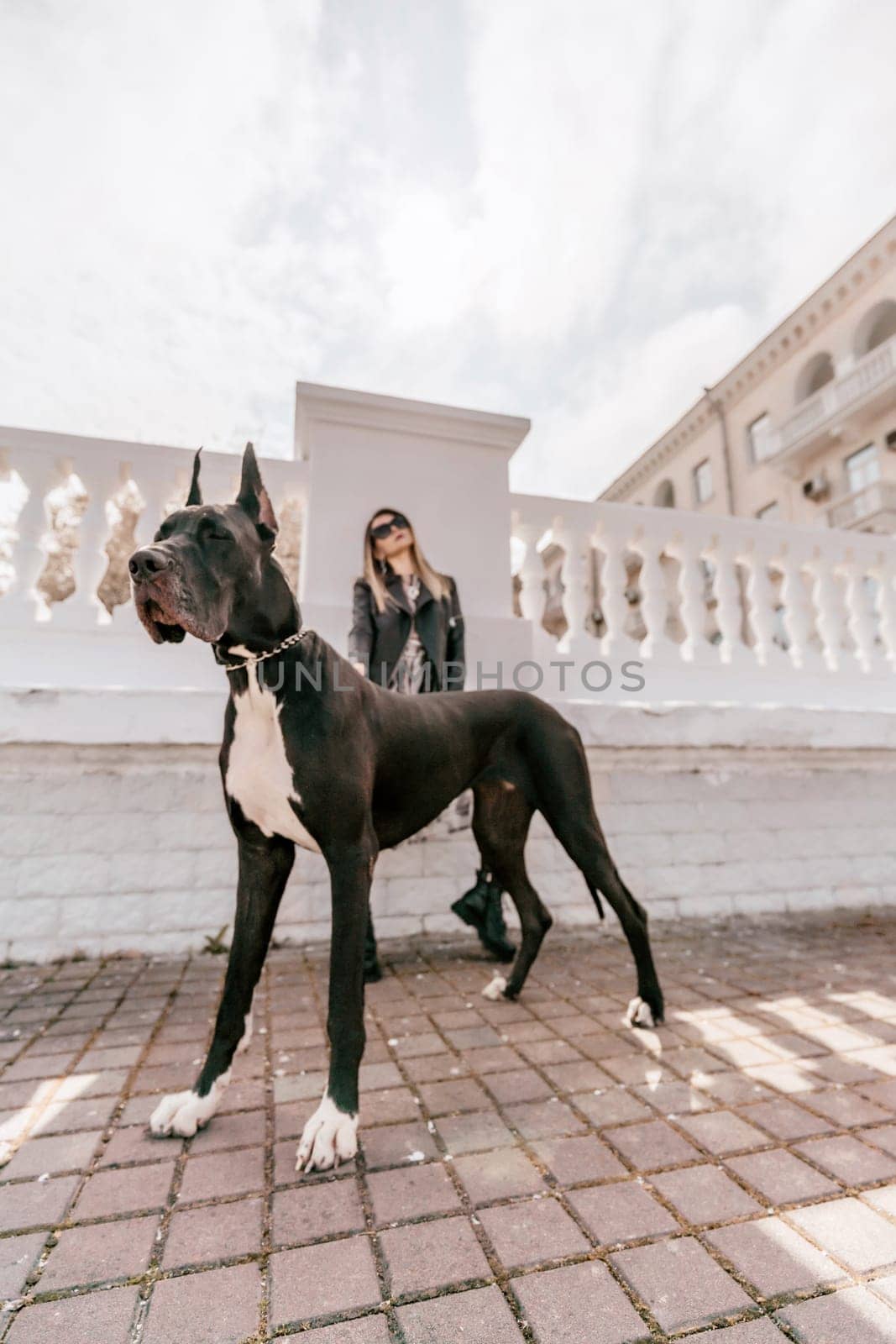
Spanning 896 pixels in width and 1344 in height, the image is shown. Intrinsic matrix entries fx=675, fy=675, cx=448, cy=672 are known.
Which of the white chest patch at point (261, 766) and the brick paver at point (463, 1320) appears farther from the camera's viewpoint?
the white chest patch at point (261, 766)

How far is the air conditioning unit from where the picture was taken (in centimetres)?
2153

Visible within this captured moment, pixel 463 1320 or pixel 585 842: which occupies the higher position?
pixel 585 842

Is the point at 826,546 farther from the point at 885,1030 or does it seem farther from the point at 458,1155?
the point at 458,1155

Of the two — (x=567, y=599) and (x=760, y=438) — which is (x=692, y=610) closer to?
(x=567, y=599)

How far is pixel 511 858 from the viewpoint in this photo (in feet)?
10.1

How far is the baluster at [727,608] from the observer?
4.89 metres

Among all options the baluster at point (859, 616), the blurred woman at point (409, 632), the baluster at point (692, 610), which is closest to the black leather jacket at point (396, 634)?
the blurred woman at point (409, 632)

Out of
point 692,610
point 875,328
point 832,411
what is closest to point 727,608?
point 692,610

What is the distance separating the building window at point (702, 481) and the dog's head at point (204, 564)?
90.4 feet

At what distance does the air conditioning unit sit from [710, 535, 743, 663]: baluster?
19.9 m

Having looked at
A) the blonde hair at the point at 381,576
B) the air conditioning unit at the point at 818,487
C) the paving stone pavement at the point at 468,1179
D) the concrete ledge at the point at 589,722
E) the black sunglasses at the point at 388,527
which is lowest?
the paving stone pavement at the point at 468,1179

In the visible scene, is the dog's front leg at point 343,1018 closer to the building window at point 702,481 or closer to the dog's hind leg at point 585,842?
the dog's hind leg at point 585,842

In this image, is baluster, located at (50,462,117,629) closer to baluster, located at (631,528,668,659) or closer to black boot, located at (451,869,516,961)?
black boot, located at (451,869,516,961)

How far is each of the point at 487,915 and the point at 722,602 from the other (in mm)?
2862
